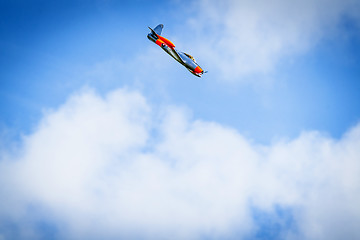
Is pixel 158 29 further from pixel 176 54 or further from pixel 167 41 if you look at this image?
pixel 176 54

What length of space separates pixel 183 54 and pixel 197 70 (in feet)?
21.6

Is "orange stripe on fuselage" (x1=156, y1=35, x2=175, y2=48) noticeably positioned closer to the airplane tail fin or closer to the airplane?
the airplane

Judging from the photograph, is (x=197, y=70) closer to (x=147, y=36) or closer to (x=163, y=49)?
(x=163, y=49)

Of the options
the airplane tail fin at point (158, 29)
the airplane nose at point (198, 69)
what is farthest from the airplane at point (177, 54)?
the airplane tail fin at point (158, 29)

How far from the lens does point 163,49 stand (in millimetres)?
73562

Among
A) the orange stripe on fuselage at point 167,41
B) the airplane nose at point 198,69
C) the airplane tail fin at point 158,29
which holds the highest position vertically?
the airplane tail fin at point 158,29

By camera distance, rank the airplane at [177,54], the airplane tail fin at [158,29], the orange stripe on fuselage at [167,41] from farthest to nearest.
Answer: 1. the airplane tail fin at [158,29]
2. the orange stripe on fuselage at [167,41]
3. the airplane at [177,54]

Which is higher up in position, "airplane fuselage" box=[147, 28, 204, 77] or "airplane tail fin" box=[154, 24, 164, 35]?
"airplane tail fin" box=[154, 24, 164, 35]

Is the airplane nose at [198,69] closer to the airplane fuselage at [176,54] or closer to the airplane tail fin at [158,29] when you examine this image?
the airplane fuselage at [176,54]

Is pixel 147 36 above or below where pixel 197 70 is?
above

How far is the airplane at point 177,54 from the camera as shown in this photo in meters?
72.2

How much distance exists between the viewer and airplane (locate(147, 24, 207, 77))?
72.2 metres

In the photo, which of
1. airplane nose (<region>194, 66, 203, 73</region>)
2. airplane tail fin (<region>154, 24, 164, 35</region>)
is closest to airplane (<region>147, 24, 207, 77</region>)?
airplane nose (<region>194, 66, 203, 73</region>)

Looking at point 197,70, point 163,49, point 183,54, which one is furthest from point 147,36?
point 197,70
